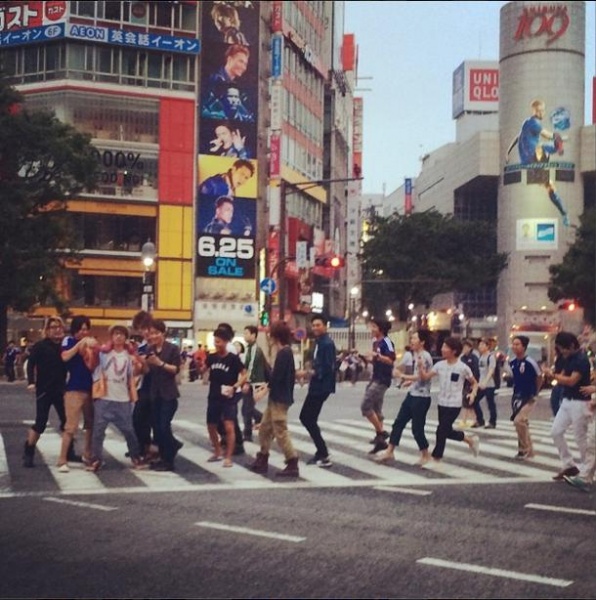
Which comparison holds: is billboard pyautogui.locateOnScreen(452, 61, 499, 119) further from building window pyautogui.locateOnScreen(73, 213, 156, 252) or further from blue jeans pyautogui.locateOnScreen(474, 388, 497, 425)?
blue jeans pyautogui.locateOnScreen(474, 388, 497, 425)

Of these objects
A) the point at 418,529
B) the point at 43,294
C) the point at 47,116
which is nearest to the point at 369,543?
the point at 418,529

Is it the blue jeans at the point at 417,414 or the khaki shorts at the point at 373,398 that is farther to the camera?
the khaki shorts at the point at 373,398

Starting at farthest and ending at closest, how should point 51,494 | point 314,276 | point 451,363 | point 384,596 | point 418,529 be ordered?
point 314,276
point 451,363
point 51,494
point 418,529
point 384,596

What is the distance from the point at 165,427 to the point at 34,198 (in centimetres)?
3001

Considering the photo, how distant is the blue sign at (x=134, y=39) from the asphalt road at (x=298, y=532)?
1739 inches

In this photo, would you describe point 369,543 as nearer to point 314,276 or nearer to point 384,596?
point 384,596

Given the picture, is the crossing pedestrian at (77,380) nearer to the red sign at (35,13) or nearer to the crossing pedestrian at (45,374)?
the crossing pedestrian at (45,374)

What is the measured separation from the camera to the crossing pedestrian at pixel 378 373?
1529 cm

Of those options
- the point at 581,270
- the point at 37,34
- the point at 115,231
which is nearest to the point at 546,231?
the point at 581,270

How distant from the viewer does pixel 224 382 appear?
1359 cm

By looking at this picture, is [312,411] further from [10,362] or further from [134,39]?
[134,39]

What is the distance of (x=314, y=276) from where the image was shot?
258 ft

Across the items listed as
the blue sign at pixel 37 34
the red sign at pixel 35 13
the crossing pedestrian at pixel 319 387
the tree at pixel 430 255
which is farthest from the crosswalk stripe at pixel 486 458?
the tree at pixel 430 255

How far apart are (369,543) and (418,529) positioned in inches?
34.1
